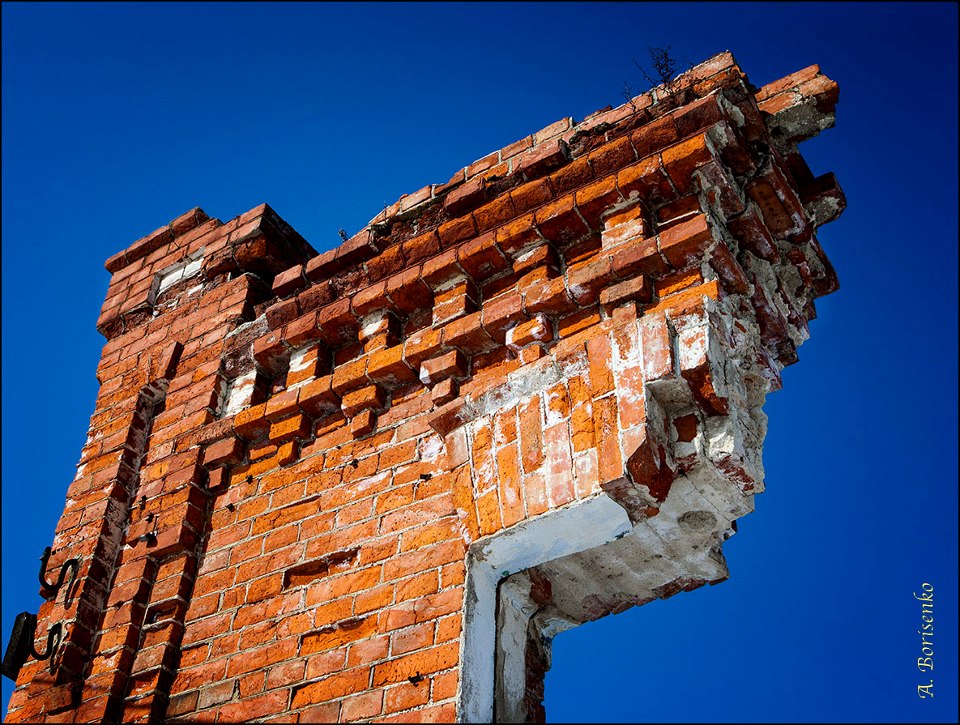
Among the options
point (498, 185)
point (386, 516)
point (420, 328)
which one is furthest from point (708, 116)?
point (386, 516)

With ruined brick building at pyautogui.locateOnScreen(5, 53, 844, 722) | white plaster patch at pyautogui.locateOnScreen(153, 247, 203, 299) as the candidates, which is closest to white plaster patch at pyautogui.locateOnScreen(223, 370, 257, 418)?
ruined brick building at pyautogui.locateOnScreen(5, 53, 844, 722)

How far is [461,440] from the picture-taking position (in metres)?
2.93

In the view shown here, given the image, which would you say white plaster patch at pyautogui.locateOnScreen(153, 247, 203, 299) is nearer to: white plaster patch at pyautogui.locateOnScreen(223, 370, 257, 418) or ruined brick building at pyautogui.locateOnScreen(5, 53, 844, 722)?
ruined brick building at pyautogui.locateOnScreen(5, 53, 844, 722)

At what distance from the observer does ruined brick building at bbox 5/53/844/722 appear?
2.67 meters

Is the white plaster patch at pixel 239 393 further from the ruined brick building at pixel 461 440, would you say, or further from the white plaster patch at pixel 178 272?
the white plaster patch at pixel 178 272

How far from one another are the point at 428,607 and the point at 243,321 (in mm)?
1786

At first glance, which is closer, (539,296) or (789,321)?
(539,296)

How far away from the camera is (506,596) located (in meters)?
2.84

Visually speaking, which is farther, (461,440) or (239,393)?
(239,393)

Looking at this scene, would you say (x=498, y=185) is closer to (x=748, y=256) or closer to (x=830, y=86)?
(x=748, y=256)

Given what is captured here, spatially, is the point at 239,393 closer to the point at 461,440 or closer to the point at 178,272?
the point at 178,272

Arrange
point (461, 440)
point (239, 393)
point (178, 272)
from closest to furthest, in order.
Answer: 1. point (461, 440)
2. point (239, 393)
3. point (178, 272)

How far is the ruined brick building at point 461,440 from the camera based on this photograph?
2.67 metres

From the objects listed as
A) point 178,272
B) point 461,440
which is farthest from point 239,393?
point 461,440
